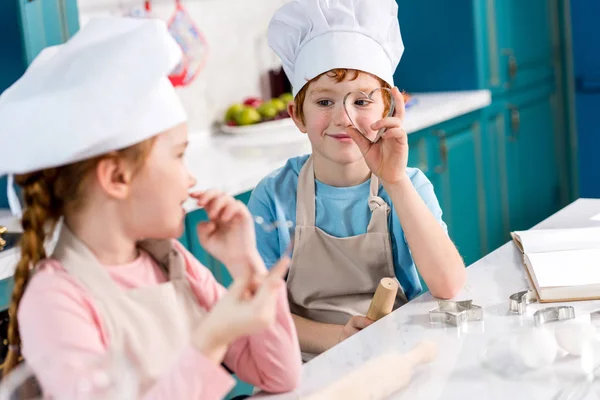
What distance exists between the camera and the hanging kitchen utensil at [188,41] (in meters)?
3.16

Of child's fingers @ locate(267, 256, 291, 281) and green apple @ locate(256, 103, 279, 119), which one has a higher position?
child's fingers @ locate(267, 256, 291, 281)

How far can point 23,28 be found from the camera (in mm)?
2193

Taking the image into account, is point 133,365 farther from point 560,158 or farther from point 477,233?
point 560,158

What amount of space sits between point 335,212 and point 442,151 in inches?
76.6

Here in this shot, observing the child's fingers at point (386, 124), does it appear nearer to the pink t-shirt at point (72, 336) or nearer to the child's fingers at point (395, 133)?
the child's fingers at point (395, 133)

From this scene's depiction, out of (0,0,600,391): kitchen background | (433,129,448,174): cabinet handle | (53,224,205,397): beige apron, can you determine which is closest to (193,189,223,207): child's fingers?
(53,224,205,397): beige apron

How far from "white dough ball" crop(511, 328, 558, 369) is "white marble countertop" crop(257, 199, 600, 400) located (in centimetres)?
1

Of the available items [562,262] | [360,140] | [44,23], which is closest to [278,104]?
[44,23]

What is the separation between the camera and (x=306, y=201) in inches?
67.6

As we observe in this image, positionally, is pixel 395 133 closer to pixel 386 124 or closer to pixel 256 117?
pixel 386 124

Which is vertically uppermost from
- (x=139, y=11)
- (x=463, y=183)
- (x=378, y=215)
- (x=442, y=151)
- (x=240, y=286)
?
(x=139, y=11)

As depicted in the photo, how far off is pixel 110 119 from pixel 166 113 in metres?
0.08

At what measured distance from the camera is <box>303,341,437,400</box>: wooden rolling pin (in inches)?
43.0

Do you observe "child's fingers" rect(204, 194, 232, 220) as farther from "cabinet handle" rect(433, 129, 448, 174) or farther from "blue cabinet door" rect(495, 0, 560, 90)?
"blue cabinet door" rect(495, 0, 560, 90)
